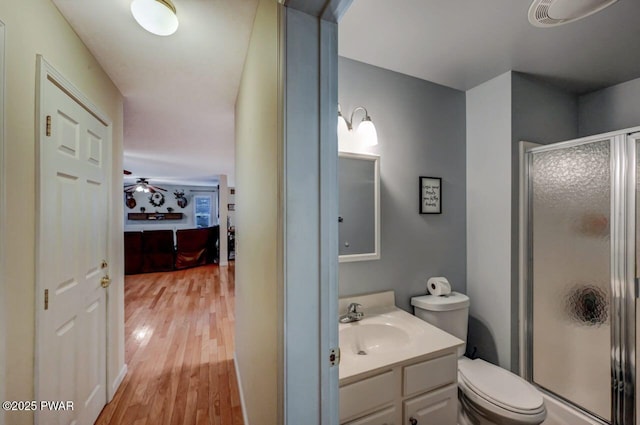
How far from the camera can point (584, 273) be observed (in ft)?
5.69

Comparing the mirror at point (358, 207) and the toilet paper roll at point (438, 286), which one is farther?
the toilet paper roll at point (438, 286)

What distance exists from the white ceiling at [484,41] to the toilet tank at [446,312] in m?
1.61

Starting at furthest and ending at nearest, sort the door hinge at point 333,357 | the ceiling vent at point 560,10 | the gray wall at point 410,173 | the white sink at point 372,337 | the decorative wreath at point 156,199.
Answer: the decorative wreath at point 156,199 < the gray wall at point 410,173 < the white sink at point 372,337 < the ceiling vent at point 560,10 < the door hinge at point 333,357

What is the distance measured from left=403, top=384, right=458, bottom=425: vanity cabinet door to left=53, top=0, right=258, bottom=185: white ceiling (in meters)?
1.96

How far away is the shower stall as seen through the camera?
156 centimetres

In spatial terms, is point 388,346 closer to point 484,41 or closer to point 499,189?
point 499,189

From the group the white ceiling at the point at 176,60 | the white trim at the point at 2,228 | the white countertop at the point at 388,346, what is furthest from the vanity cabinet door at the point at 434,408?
the white ceiling at the point at 176,60

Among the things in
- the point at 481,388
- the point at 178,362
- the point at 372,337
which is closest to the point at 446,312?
the point at 481,388

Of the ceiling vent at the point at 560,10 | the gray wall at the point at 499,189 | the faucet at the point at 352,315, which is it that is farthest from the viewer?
the gray wall at the point at 499,189

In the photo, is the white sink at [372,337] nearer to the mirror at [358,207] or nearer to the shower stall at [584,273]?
the mirror at [358,207]

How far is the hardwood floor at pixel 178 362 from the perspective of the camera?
1809mm

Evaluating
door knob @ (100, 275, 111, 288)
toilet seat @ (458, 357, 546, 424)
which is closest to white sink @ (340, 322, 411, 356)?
toilet seat @ (458, 357, 546, 424)

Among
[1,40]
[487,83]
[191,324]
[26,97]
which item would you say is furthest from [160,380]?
[487,83]

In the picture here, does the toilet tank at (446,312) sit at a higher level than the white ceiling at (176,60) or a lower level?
lower
